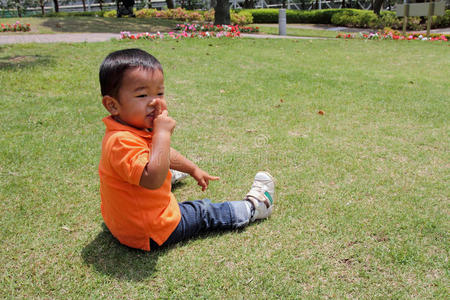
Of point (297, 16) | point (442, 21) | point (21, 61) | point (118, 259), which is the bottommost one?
point (118, 259)

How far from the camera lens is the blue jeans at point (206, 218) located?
7.37 feet

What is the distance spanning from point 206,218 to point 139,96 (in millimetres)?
874

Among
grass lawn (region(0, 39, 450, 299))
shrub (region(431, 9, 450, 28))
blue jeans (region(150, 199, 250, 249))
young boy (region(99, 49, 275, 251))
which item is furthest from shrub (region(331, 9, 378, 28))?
young boy (region(99, 49, 275, 251))

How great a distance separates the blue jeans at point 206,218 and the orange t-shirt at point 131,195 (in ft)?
0.23

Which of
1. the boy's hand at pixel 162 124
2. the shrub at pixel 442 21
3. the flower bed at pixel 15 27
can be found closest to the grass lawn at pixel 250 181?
the boy's hand at pixel 162 124

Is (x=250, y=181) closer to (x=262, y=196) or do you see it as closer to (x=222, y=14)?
(x=262, y=196)

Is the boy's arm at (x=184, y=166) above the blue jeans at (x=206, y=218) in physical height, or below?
above

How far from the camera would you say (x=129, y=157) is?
1.83 metres

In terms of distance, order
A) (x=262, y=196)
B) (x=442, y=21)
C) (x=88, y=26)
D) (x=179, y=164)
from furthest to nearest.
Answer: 1. (x=442, y=21)
2. (x=88, y=26)
3. (x=262, y=196)
4. (x=179, y=164)

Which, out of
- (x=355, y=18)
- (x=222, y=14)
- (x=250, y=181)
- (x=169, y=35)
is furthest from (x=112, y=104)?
(x=355, y=18)

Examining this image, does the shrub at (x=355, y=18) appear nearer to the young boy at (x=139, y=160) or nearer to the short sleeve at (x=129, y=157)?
the young boy at (x=139, y=160)

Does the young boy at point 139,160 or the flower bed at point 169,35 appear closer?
the young boy at point 139,160

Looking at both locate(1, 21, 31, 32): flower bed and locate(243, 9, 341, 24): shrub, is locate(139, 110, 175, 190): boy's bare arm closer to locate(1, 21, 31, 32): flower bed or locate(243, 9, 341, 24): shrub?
locate(1, 21, 31, 32): flower bed

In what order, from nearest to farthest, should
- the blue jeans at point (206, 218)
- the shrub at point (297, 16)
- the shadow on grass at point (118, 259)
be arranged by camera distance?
the shadow on grass at point (118, 259)
the blue jeans at point (206, 218)
the shrub at point (297, 16)
